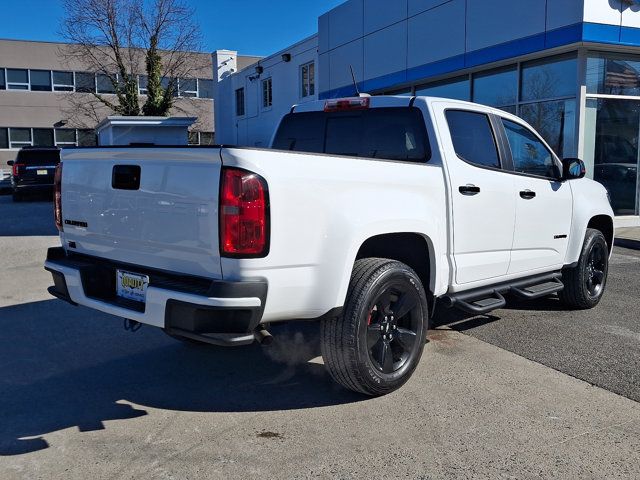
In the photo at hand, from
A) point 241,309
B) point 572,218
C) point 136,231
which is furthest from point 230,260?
point 572,218

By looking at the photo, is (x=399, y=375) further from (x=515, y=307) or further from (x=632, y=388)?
(x=515, y=307)

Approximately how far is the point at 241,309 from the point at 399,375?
4.64 feet

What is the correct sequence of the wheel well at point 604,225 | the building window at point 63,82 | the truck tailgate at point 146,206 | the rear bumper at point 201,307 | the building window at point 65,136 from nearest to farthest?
the rear bumper at point 201,307, the truck tailgate at point 146,206, the wheel well at point 604,225, the building window at point 65,136, the building window at point 63,82

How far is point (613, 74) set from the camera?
12398mm

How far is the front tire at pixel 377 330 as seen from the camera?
145 inches

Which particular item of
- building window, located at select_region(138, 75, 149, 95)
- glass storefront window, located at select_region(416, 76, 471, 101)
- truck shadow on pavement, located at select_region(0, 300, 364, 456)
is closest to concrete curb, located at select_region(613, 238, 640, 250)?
glass storefront window, located at select_region(416, 76, 471, 101)

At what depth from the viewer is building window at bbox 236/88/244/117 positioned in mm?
29556

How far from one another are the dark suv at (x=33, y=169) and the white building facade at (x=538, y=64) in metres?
12.3

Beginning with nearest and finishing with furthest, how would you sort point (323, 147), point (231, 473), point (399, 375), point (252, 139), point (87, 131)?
point (231, 473) → point (399, 375) → point (323, 147) → point (252, 139) → point (87, 131)

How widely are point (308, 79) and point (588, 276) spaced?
1800 cm

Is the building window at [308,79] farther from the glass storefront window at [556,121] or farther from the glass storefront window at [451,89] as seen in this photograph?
the glass storefront window at [556,121]

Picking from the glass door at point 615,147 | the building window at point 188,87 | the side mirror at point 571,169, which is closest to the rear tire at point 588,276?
the side mirror at point 571,169

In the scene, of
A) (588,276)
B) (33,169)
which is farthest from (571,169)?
(33,169)

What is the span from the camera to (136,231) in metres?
3.64
